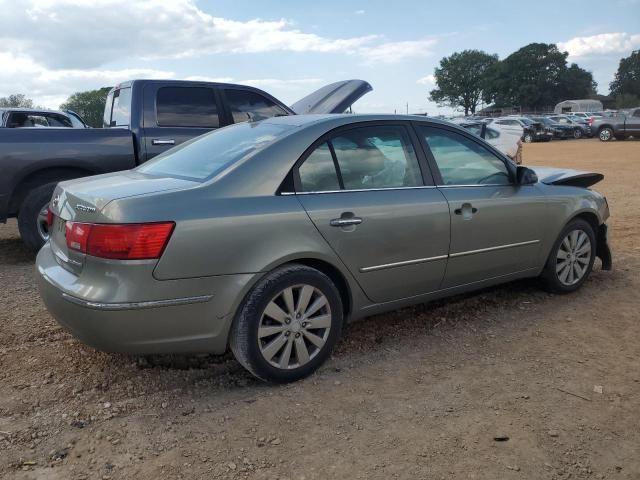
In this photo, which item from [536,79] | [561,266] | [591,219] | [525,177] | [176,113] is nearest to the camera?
[525,177]

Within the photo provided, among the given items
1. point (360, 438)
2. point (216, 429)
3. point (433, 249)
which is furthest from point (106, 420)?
point (433, 249)

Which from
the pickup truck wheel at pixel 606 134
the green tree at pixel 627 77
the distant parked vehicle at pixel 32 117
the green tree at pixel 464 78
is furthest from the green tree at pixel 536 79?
the distant parked vehicle at pixel 32 117

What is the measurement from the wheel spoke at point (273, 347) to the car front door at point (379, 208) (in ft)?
1.93

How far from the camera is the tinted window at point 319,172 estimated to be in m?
3.39

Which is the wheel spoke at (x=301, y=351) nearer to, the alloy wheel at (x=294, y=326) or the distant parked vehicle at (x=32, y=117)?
the alloy wheel at (x=294, y=326)

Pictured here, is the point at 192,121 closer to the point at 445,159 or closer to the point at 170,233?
the point at 445,159

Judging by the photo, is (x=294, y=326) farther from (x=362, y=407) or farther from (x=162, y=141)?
(x=162, y=141)

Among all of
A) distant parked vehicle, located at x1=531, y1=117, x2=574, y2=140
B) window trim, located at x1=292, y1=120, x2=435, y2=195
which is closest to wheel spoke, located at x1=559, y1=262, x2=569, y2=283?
window trim, located at x1=292, y1=120, x2=435, y2=195

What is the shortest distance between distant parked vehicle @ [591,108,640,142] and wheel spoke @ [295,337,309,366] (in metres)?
32.0

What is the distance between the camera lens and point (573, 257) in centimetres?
489

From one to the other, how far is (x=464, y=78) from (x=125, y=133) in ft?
382

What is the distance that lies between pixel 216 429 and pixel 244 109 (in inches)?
199

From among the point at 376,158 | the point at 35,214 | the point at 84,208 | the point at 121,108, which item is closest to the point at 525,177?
the point at 376,158

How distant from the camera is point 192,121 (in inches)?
269
